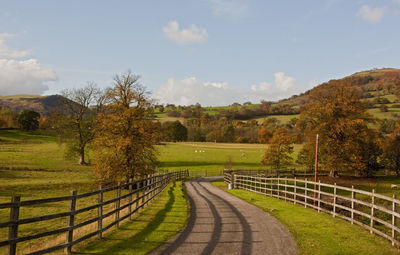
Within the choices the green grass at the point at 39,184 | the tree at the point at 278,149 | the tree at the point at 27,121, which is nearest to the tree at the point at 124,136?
the green grass at the point at 39,184

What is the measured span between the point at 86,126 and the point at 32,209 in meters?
33.1

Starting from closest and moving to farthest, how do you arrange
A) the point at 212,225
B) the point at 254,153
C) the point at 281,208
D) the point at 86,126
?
the point at 212,225 < the point at 281,208 < the point at 86,126 < the point at 254,153

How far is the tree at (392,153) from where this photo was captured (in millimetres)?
49844

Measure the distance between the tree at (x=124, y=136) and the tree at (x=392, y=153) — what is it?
132ft

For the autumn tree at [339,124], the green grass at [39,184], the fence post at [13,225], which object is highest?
the autumn tree at [339,124]

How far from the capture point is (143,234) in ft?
32.9

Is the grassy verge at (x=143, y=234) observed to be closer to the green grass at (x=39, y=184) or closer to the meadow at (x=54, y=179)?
the meadow at (x=54, y=179)

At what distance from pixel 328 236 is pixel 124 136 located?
22.8m

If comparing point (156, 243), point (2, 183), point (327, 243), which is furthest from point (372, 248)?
point (2, 183)

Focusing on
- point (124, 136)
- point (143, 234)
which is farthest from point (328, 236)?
point (124, 136)

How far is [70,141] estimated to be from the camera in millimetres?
51188

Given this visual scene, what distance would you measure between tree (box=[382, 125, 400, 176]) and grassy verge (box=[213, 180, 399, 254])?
141ft

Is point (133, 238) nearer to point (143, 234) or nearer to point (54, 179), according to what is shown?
point (143, 234)

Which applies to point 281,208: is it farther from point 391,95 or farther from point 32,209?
point 391,95
